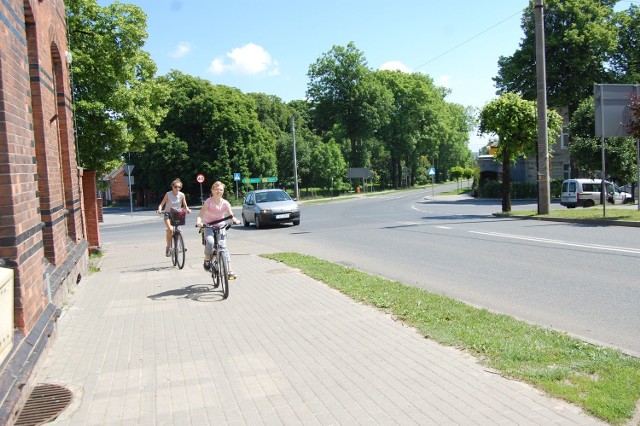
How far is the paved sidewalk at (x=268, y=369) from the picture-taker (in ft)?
12.9

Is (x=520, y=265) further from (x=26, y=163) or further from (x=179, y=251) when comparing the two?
(x=26, y=163)

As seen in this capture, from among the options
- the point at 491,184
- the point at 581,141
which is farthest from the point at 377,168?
the point at 581,141

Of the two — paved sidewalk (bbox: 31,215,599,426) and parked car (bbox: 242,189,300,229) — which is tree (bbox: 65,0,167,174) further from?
paved sidewalk (bbox: 31,215,599,426)

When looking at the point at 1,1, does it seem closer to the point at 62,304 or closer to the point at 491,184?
the point at 62,304

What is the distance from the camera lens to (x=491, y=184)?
1908 inches

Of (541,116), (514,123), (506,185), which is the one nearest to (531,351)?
(541,116)

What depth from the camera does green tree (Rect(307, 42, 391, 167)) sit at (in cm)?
6969

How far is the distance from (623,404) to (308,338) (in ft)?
9.86

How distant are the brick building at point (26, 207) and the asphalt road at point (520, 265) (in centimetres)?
508

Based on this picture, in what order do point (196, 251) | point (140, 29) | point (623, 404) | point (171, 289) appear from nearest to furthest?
point (623, 404)
point (171, 289)
point (196, 251)
point (140, 29)

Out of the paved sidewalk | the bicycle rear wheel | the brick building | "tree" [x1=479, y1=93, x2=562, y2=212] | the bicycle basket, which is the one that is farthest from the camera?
"tree" [x1=479, y1=93, x2=562, y2=212]

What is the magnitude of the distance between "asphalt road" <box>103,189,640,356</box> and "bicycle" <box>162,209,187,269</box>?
134 inches

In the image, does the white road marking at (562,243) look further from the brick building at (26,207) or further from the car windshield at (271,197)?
the brick building at (26,207)

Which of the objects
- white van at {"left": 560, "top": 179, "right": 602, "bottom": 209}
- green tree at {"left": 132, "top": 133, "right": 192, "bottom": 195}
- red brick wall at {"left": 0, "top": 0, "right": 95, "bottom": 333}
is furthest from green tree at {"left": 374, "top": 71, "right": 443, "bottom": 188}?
red brick wall at {"left": 0, "top": 0, "right": 95, "bottom": 333}
